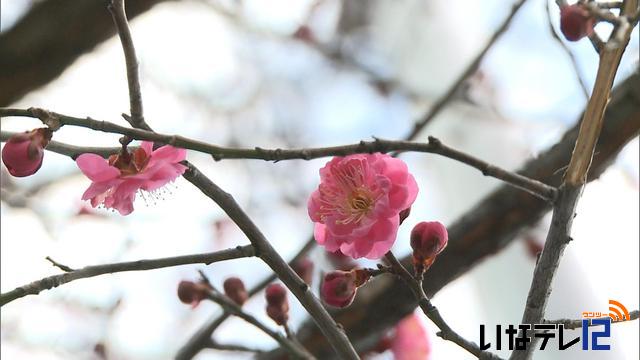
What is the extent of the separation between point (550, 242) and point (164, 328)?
1.01 meters

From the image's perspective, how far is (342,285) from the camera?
432mm

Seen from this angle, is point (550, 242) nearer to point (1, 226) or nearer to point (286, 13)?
point (1, 226)

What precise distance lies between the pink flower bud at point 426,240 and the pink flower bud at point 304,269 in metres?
0.26

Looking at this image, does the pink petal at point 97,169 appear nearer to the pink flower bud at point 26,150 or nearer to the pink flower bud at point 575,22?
the pink flower bud at point 26,150

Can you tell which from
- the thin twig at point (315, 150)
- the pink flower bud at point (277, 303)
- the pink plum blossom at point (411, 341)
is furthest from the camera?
the pink plum blossom at point (411, 341)

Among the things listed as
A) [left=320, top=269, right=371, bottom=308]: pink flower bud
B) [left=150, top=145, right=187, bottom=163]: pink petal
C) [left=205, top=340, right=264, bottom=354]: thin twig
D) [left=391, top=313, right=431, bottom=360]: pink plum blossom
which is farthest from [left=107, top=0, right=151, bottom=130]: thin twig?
[left=391, top=313, right=431, bottom=360]: pink plum blossom

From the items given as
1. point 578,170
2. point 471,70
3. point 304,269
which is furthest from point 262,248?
point 471,70

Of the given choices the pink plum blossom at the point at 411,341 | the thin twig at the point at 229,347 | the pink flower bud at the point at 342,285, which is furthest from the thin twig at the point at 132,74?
the pink plum blossom at the point at 411,341

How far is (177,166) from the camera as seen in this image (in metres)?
0.39

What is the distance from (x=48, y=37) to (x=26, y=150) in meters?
0.40

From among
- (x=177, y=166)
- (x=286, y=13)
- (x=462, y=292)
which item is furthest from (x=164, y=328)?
(x=177, y=166)

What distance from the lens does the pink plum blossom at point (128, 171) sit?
0.39 metres

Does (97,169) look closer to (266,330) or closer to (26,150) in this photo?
(26,150)

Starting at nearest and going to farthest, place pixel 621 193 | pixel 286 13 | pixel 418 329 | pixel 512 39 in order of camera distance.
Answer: pixel 418 329, pixel 621 193, pixel 512 39, pixel 286 13
